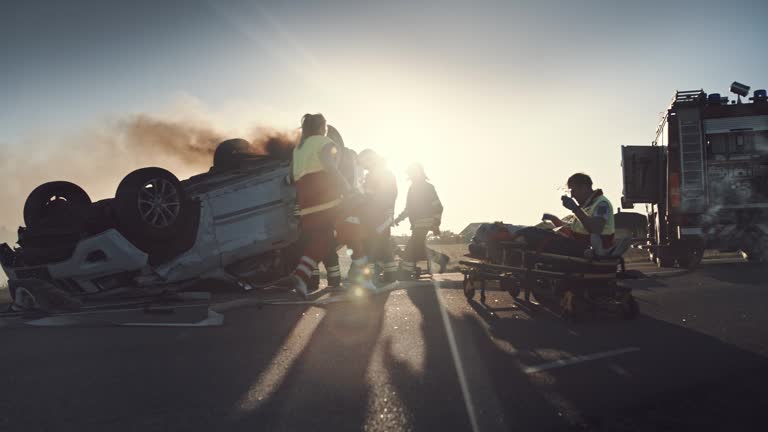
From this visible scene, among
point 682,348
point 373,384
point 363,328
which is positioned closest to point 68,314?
point 363,328

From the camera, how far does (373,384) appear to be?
307 centimetres

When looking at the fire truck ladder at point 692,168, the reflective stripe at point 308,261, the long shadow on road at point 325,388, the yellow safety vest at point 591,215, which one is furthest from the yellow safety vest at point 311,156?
the fire truck ladder at point 692,168

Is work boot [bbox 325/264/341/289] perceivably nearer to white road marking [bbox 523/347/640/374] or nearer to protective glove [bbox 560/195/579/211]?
protective glove [bbox 560/195/579/211]

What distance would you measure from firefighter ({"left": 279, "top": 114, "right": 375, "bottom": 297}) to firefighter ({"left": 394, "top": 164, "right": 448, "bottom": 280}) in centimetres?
289

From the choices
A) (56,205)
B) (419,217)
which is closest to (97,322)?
(56,205)

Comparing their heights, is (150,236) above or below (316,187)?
below

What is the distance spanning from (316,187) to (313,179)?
0.10m

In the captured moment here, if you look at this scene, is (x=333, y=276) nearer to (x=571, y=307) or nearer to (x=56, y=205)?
(x=56, y=205)

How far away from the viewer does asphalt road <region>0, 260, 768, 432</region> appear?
2557mm

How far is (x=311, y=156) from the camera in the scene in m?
6.90

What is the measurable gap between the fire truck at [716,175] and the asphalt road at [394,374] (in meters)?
6.20

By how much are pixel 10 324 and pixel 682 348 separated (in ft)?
17.5

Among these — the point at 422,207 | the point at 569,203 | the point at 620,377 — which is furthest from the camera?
Answer: the point at 422,207

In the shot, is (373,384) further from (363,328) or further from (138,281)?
(138,281)
